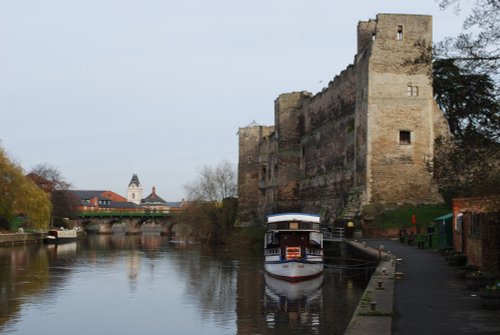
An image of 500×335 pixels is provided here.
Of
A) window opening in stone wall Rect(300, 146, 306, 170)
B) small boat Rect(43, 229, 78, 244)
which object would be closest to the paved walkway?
window opening in stone wall Rect(300, 146, 306, 170)

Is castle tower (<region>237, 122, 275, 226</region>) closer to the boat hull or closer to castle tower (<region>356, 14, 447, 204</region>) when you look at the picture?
castle tower (<region>356, 14, 447, 204</region>)

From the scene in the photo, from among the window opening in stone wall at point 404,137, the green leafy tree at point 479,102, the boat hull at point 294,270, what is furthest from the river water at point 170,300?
the window opening in stone wall at point 404,137

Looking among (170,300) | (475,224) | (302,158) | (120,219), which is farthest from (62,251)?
(120,219)

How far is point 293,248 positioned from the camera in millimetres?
30453

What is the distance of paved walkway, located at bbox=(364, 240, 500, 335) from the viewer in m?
11.7

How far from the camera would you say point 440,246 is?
3009cm

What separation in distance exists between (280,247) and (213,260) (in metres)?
12.2

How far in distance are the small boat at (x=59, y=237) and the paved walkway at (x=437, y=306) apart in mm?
51782

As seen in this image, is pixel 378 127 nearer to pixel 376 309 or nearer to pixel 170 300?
pixel 170 300

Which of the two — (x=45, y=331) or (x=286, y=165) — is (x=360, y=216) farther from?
(x=45, y=331)

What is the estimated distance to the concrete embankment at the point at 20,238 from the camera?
190 ft

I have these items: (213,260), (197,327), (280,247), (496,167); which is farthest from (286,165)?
(496,167)

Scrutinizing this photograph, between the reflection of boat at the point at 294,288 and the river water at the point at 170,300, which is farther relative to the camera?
the reflection of boat at the point at 294,288

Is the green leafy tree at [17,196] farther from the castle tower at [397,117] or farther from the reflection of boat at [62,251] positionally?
the castle tower at [397,117]
